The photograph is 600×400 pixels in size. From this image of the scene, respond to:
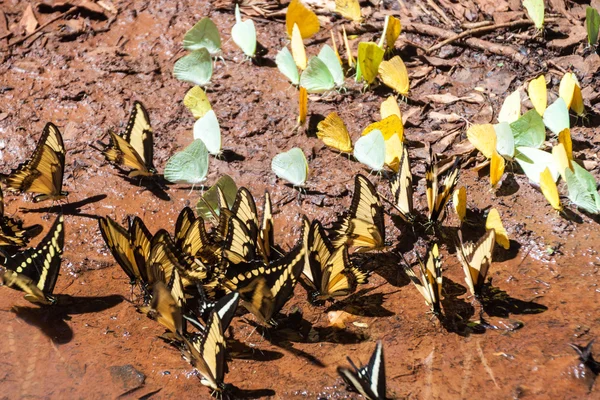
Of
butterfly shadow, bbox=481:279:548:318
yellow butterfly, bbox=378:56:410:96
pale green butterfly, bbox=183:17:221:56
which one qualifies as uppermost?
pale green butterfly, bbox=183:17:221:56

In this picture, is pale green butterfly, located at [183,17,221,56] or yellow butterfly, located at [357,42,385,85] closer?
yellow butterfly, located at [357,42,385,85]

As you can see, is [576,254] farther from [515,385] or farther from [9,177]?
[9,177]

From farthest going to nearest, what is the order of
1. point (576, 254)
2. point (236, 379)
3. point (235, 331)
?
1. point (576, 254)
2. point (235, 331)
3. point (236, 379)

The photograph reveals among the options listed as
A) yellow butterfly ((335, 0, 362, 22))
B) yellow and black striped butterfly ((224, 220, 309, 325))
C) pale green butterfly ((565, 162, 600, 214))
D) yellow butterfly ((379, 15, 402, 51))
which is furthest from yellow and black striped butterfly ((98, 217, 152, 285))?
yellow butterfly ((335, 0, 362, 22))

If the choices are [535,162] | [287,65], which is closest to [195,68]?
[287,65]

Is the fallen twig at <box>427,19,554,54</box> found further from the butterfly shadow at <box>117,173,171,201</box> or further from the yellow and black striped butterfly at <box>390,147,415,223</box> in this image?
the butterfly shadow at <box>117,173,171,201</box>

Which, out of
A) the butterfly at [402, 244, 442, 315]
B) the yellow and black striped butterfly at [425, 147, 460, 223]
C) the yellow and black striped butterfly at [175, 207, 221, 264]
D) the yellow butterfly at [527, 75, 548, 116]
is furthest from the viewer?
the yellow butterfly at [527, 75, 548, 116]

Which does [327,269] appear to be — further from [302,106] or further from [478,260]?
[302,106]

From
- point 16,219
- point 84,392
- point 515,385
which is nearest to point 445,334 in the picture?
point 515,385
